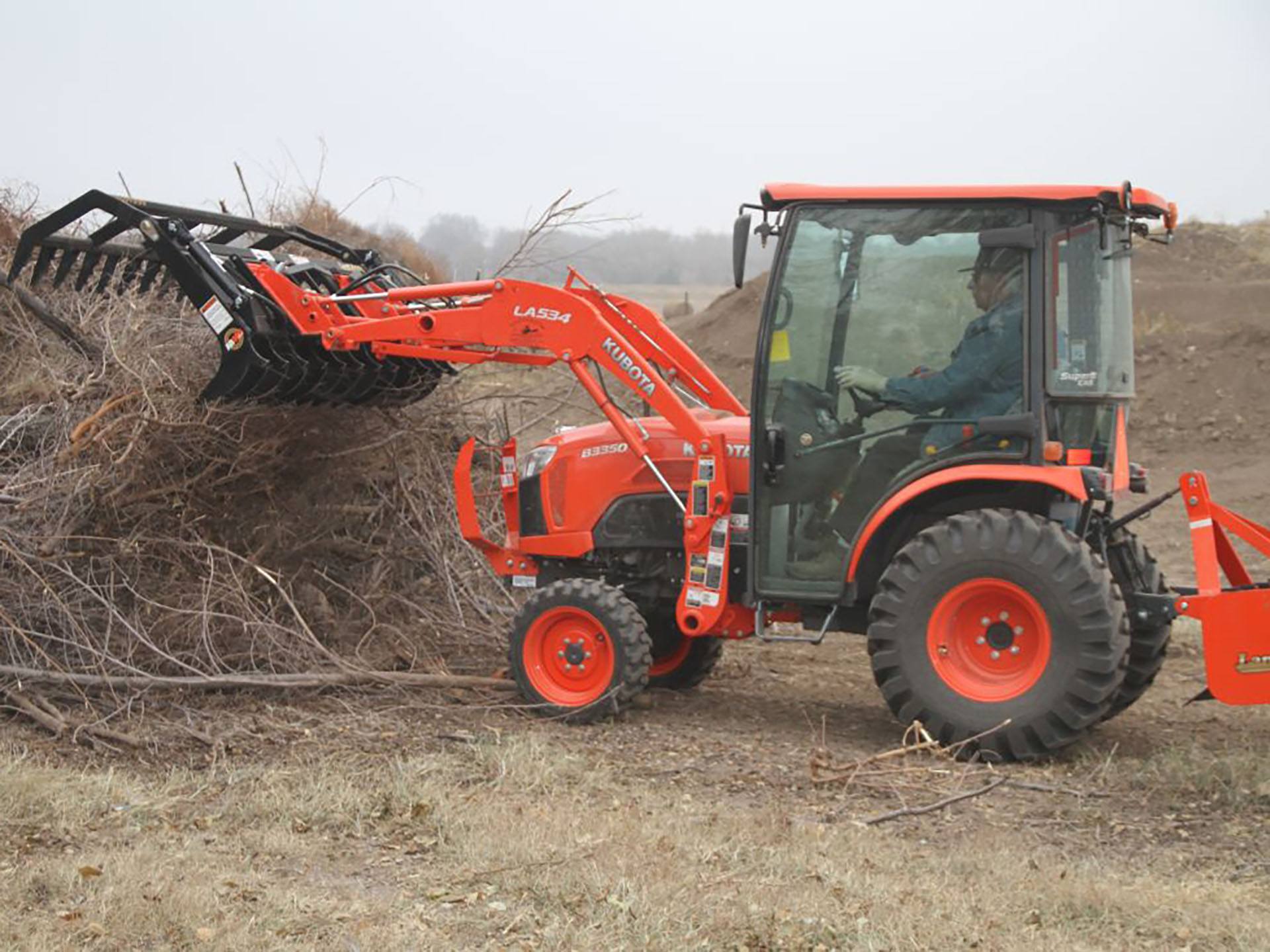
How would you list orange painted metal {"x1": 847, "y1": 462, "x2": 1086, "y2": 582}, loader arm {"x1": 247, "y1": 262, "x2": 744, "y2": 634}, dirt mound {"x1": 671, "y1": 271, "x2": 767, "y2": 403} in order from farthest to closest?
dirt mound {"x1": 671, "y1": 271, "x2": 767, "y2": 403} → loader arm {"x1": 247, "y1": 262, "x2": 744, "y2": 634} → orange painted metal {"x1": 847, "y1": 462, "x2": 1086, "y2": 582}

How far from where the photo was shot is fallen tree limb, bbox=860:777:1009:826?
218 inches

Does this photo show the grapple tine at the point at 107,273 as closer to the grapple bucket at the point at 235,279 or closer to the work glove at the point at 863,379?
the grapple bucket at the point at 235,279

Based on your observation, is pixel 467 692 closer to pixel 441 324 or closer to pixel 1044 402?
pixel 441 324

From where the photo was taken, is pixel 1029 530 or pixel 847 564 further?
pixel 847 564

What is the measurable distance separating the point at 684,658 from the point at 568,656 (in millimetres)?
952

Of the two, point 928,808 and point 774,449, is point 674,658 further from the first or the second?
point 928,808

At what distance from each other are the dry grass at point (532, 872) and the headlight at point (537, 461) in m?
2.11

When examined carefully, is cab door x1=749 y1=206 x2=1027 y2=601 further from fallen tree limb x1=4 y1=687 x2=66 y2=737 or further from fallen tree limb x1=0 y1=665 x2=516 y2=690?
fallen tree limb x1=4 y1=687 x2=66 y2=737

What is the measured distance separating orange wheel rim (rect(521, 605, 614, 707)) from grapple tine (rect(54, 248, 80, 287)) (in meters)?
3.13

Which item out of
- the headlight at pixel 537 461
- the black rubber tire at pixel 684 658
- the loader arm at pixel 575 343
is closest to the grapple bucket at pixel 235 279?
the loader arm at pixel 575 343

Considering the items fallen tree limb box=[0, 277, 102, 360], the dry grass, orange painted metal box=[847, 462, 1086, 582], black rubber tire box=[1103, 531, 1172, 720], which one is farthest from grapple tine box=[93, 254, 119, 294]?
black rubber tire box=[1103, 531, 1172, 720]

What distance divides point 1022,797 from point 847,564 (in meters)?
1.36

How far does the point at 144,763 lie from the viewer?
6379 millimetres

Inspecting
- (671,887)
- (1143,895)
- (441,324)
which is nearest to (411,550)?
(441,324)
